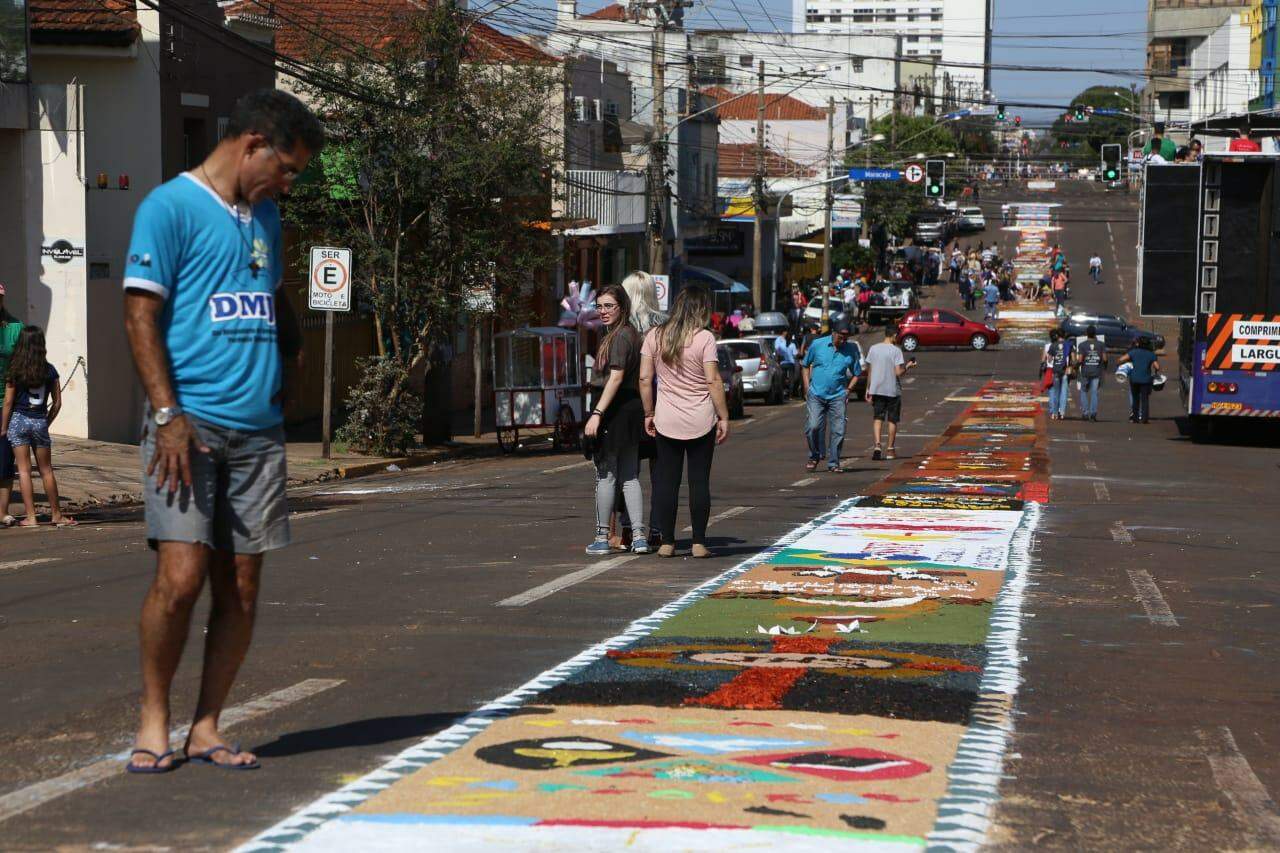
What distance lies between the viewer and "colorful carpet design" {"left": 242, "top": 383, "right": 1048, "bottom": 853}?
4.91 metres

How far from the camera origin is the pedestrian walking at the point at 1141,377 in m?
33.2

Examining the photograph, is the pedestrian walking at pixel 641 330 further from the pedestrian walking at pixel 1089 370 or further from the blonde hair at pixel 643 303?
the pedestrian walking at pixel 1089 370

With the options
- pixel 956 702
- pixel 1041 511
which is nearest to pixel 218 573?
pixel 956 702

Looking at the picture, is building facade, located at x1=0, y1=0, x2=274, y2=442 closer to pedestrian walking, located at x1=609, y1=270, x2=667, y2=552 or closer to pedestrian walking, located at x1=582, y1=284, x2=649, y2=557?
pedestrian walking, located at x1=609, y1=270, x2=667, y2=552

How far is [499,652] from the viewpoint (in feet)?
25.8

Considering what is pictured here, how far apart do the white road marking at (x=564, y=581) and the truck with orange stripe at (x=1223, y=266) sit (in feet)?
55.5

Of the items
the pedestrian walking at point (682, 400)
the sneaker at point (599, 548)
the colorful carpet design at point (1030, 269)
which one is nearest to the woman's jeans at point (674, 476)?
the pedestrian walking at point (682, 400)

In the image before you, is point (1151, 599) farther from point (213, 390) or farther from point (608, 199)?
point (608, 199)

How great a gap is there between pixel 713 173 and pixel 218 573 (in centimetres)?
6809

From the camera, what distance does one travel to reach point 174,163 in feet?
86.3

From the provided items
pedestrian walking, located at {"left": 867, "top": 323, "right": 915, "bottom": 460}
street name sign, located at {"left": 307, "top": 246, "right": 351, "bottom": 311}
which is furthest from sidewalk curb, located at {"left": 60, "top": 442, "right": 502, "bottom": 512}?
pedestrian walking, located at {"left": 867, "top": 323, "right": 915, "bottom": 460}

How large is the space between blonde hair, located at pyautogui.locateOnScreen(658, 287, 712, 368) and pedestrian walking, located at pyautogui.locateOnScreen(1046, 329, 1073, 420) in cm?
2397

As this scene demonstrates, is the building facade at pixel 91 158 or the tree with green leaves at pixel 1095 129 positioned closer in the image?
the building facade at pixel 91 158

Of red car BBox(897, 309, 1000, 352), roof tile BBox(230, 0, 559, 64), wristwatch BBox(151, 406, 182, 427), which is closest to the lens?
wristwatch BBox(151, 406, 182, 427)
